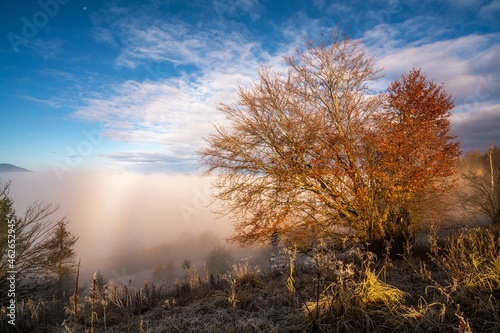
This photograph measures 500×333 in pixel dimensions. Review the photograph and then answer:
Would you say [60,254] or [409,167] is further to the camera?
[60,254]

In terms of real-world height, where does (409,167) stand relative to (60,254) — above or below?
above

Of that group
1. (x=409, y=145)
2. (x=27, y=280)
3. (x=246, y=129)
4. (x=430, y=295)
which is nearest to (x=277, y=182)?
(x=246, y=129)

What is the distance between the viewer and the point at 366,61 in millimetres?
10414

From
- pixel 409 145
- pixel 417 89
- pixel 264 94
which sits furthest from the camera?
pixel 417 89

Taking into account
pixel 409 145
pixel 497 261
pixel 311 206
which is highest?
pixel 409 145

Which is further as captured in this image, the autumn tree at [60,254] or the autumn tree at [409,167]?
the autumn tree at [60,254]

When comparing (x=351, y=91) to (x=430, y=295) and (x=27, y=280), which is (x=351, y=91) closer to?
(x=430, y=295)

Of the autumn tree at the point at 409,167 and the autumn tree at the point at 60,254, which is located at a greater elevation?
the autumn tree at the point at 409,167

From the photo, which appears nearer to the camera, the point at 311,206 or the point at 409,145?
the point at 409,145

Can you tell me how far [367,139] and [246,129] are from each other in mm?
4258

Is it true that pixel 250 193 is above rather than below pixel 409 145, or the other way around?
below

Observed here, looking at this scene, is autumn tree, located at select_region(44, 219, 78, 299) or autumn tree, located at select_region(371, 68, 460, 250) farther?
autumn tree, located at select_region(44, 219, 78, 299)

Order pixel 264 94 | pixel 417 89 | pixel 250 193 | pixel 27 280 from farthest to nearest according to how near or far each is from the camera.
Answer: pixel 27 280
pixel 417 89
pixel 264 94
pixel 250 193

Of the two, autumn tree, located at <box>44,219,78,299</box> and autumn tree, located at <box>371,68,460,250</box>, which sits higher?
autumn tree, located at <box>371,68,460,250</box>
